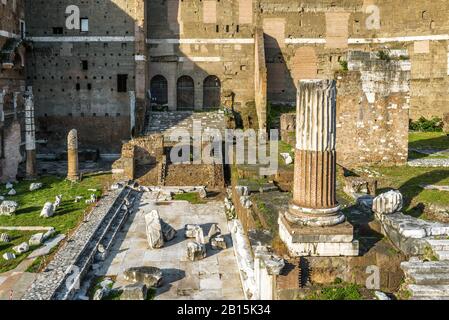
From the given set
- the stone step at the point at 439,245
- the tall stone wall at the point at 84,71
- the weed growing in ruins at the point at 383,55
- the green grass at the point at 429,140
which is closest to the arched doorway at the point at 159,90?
the tall stone wall at the point at 84,71

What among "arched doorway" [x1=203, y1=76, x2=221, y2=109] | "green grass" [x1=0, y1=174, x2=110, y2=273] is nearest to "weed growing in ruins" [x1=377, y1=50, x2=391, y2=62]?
"green grass" [x1=0, y1=174, x2=110, y2=273]

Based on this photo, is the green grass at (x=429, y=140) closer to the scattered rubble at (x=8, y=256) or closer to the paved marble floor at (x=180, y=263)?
the paved marble floor at (x=180, y=263)

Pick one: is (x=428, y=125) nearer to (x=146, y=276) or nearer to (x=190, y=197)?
(x=190, y=197)

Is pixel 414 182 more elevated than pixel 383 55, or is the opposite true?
pixel 383 55

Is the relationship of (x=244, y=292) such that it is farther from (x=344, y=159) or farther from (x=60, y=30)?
(x=60, y=30)

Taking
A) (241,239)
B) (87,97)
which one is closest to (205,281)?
(241,239)

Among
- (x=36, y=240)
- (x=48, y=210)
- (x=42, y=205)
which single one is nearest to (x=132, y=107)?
(x=42, y=205)

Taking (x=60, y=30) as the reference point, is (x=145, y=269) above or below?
below
